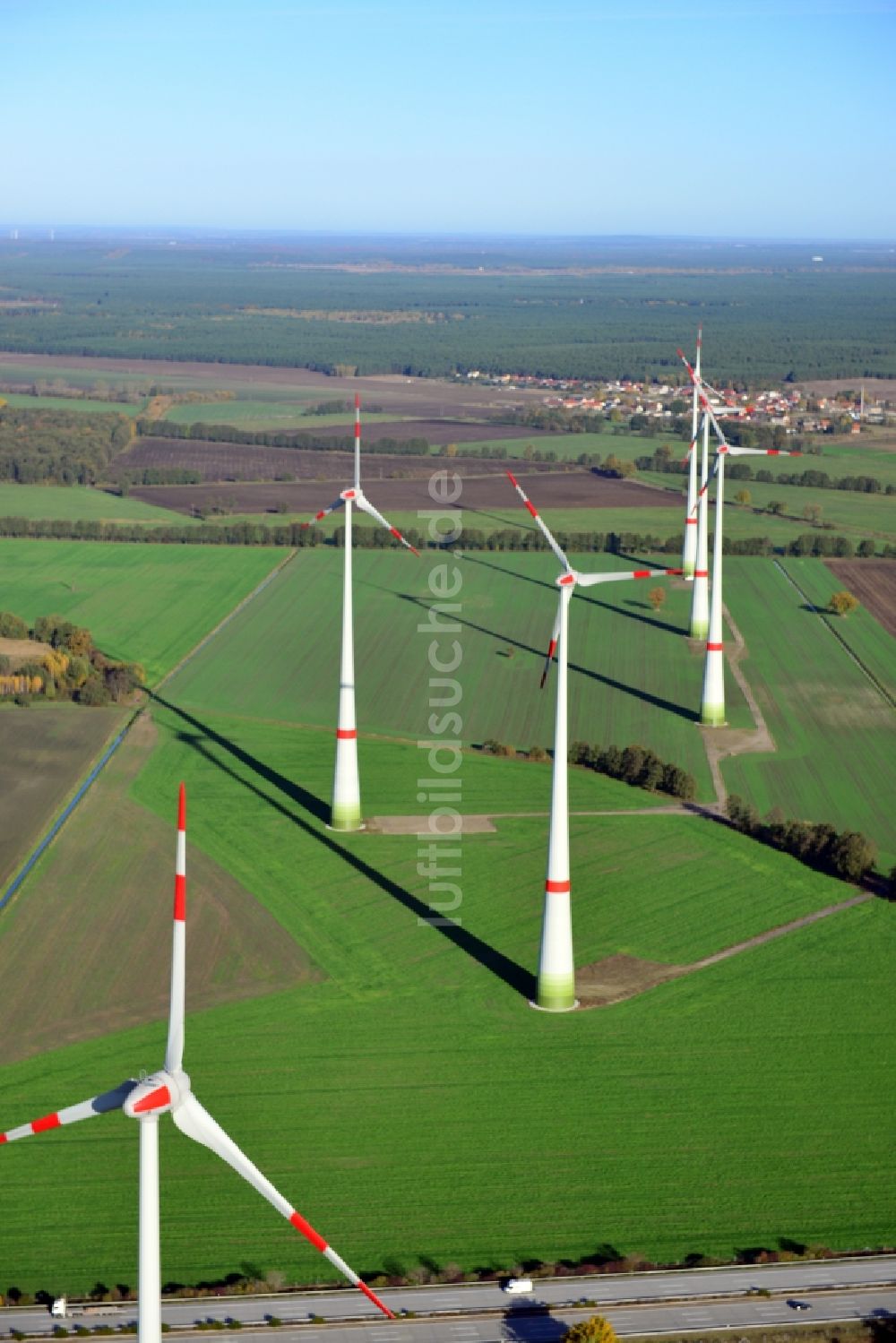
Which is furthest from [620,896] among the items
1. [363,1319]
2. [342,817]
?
[363,1319]

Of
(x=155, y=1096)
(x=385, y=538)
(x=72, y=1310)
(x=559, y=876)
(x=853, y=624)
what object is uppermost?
(x=155, y=1096)

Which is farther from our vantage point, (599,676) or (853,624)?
(853,624)

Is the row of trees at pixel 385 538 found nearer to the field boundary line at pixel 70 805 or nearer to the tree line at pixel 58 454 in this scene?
the tree line at pixel 58 454

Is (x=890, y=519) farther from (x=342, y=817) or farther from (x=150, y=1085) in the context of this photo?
(x=150, y=1085)

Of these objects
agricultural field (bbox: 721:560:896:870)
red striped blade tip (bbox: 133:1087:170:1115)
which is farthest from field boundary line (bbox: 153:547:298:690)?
red striped blade tip (bbox: 133:1087:170:1115)

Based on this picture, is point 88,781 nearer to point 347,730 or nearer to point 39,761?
point 39,761

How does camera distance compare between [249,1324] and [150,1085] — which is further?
[249,1324]

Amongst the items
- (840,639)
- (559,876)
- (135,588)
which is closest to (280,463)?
(135,588)
